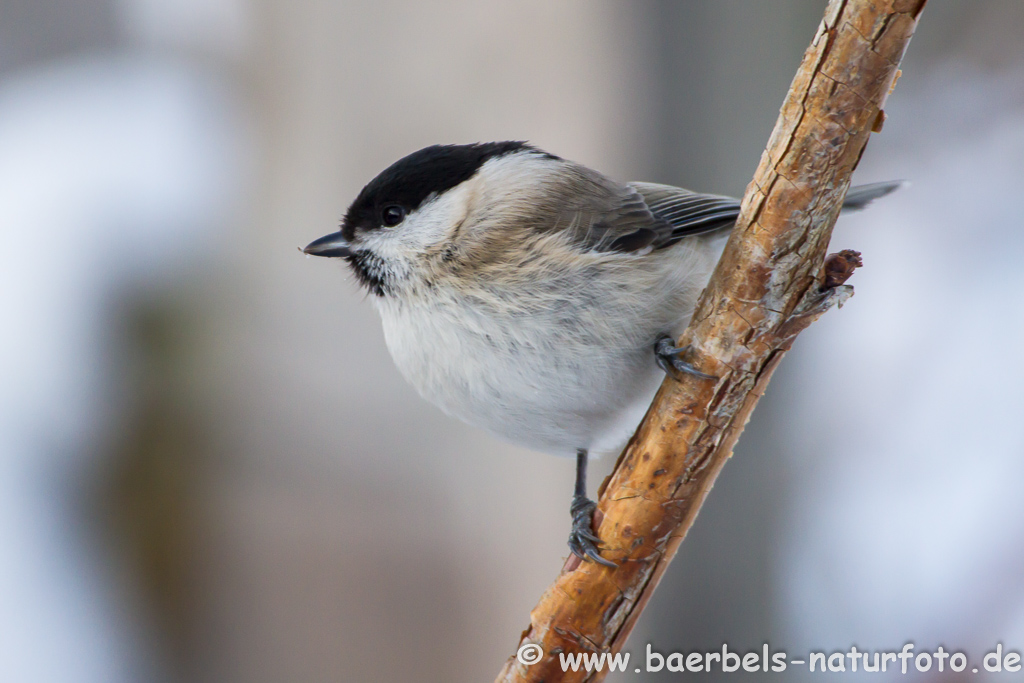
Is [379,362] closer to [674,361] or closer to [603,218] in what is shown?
[603,218]

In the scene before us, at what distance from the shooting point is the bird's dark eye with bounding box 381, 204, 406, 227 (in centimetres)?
100

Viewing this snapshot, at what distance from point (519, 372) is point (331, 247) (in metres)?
0.36

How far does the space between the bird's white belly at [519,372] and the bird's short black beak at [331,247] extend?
0.10 metres

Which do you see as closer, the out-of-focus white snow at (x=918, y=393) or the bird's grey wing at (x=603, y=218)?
the bird's grey wing at (x=603, y=218)

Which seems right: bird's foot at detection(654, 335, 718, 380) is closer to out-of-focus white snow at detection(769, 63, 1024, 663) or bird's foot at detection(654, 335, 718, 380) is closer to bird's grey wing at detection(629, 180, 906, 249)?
bird's grey wing at detection(629, 180, 906, 249)

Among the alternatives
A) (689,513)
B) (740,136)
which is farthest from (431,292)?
(740,136)

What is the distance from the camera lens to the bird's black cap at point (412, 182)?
39.1 inches

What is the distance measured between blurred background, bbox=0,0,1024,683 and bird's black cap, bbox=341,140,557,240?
0.86m

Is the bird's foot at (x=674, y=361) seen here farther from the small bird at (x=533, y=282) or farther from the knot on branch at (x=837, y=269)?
the knot on branch at (x=837, y=269)

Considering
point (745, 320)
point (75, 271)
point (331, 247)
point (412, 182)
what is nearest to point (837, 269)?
point (745, 320)

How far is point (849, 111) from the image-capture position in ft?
2.17

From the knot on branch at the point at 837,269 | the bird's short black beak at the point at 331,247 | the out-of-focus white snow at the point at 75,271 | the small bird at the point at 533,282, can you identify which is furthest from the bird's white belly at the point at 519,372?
the out-of-focus white snow at the point at 75,271

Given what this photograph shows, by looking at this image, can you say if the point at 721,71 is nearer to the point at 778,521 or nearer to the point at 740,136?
the point at 740,136

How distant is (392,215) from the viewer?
1.01 m
